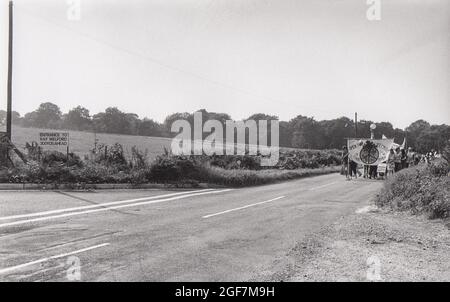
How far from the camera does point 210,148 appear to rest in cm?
3266

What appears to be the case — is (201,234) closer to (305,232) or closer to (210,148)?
(305,232)

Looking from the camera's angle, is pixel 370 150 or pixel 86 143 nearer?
pixel 370 150

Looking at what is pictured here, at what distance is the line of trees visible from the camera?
8212 centimetres

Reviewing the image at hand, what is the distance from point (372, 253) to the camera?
25.4ft

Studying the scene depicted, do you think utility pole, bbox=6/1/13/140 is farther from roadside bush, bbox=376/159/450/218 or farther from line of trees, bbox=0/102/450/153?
line of trees, bbox=0/102/450/153

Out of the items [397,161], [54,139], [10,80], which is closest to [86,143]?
[10,80]

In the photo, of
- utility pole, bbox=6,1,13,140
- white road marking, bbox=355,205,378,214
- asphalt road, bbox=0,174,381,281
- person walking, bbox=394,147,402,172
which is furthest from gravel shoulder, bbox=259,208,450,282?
utility pole, bbox=6,1,13,140

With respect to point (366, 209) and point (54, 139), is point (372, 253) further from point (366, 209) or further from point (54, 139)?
point (54, 139)

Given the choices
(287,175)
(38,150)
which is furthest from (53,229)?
(287,175)

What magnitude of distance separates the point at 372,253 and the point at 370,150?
66.3 ft

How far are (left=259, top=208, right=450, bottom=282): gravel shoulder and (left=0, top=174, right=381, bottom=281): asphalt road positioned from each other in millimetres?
412

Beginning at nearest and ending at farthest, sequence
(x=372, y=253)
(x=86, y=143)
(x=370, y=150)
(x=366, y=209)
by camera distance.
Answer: (x=372, y=253), (x=366, y=209), (x=370, y=150), (x=86, y=143)

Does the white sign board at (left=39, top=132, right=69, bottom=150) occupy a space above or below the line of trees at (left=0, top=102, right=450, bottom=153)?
below

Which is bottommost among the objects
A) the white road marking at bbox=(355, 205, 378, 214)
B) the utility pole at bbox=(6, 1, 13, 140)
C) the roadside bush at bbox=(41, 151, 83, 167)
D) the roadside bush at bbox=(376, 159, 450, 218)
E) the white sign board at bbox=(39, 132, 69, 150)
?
the white road marking at bbox=(355, 205, 378, 214)
